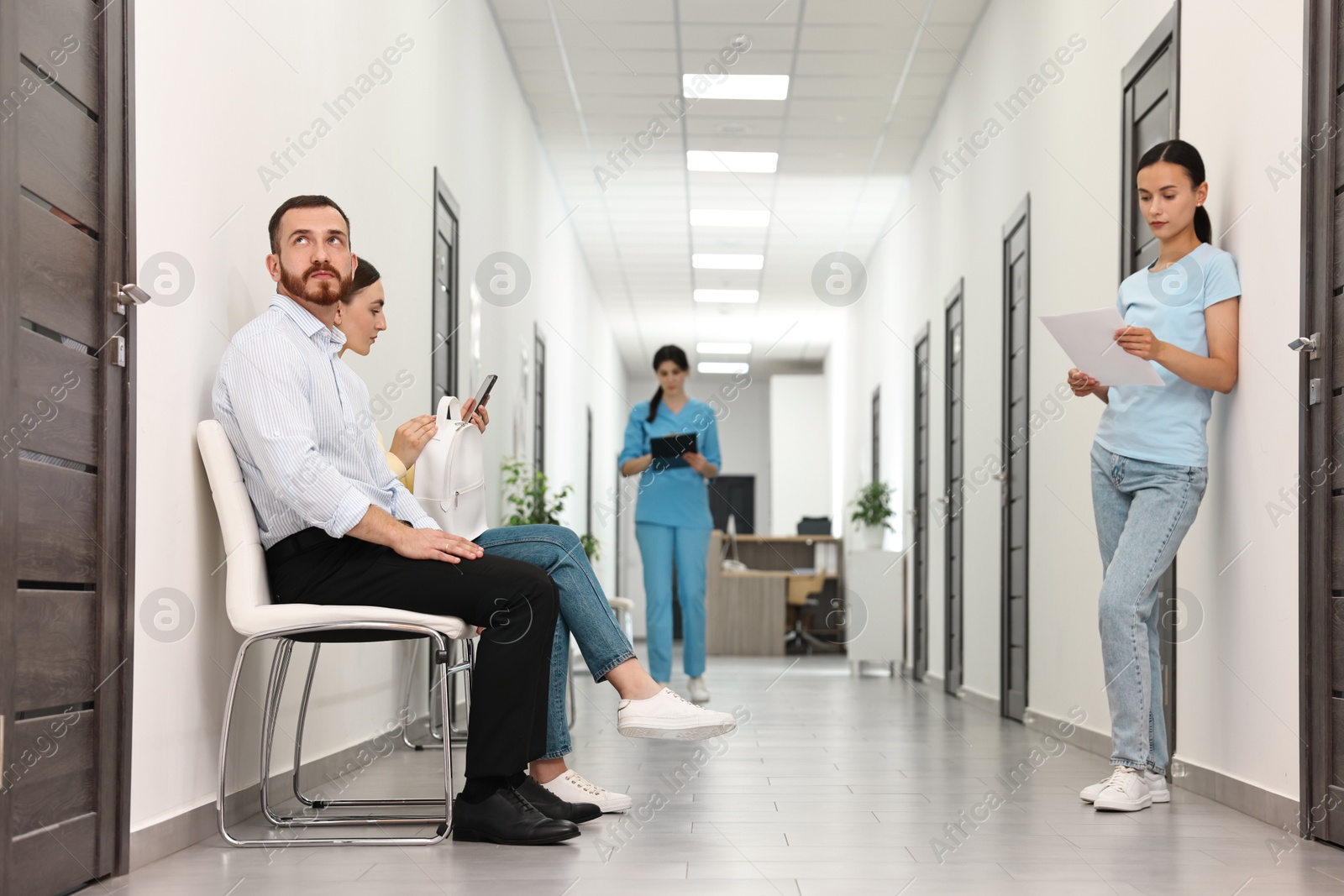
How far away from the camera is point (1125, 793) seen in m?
2.64

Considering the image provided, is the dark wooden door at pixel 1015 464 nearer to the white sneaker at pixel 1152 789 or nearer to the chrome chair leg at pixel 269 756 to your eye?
the white sneaker at pixel 1152 789

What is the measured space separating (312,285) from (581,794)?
116 centimetres

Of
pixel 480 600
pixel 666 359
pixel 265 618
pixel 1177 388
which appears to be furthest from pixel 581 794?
pixel 666 359

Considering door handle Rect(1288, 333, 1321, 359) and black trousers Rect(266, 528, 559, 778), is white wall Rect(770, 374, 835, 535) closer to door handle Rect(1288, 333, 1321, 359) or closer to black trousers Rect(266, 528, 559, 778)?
door handle Rect(1288, 333, 1321, 359)

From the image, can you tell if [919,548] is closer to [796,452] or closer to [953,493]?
[953,493]

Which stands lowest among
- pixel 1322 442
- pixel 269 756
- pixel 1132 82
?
pixel 269 756

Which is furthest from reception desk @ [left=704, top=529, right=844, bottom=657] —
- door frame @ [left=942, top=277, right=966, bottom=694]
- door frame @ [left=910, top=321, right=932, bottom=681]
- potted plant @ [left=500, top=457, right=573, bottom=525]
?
potted plant @ [left=500, top=457, right=573, bottom=525]

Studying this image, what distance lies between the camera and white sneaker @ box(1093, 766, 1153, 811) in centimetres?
263

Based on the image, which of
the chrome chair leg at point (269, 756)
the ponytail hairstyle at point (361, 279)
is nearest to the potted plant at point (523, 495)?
the ponytail hairstyle at point (361, 279)

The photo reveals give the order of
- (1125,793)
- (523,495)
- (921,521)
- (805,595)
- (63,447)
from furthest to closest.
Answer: (805,595)
(921,521)
(523,495)
(1125,793)
(63,447)

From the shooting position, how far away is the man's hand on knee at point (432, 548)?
7.43 ft

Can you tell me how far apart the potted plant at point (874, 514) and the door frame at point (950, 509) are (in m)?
1.45

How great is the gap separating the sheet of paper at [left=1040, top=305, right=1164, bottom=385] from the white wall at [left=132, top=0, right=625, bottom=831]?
1.71 meters

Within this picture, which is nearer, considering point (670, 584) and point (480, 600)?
point (480, 600)
